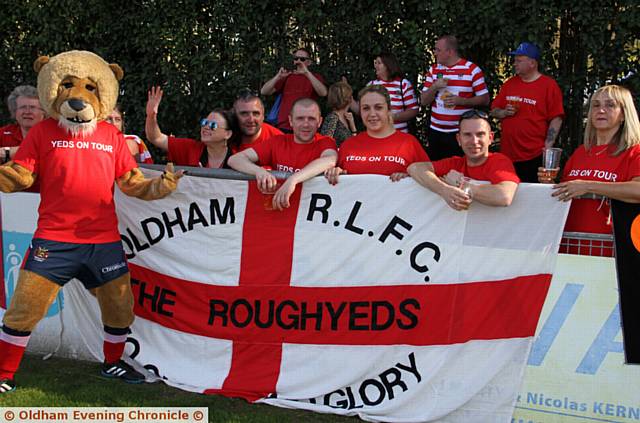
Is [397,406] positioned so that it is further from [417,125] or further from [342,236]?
[417,125]

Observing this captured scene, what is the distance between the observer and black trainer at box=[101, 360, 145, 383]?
16.7 ft

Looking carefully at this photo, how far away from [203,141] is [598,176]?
112 inches

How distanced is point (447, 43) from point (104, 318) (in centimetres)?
395

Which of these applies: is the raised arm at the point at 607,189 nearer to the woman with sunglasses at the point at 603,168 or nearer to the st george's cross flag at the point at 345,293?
the woman with sunglasses at the point at 603,168

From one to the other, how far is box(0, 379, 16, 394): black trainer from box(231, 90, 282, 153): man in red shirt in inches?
87.0

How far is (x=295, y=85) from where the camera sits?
7.89m

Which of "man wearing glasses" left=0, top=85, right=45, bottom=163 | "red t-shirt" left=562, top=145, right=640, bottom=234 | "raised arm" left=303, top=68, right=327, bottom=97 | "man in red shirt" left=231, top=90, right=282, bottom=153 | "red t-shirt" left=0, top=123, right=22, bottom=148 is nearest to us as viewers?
"red t-shirt" left=562, top=145, right=640, bottom=234

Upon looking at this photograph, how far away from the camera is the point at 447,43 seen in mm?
7035

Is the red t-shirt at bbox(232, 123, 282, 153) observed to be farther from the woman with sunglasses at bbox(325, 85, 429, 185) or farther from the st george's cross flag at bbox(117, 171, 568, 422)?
the woman with sunglasses at bbox(325, 85, 429, 185)

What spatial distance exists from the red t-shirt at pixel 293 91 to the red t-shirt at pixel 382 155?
3.01m

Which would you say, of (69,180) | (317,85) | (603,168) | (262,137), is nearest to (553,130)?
(317,85)

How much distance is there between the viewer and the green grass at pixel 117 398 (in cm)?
457

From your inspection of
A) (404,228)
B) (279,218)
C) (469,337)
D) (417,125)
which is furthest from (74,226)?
(417,125)

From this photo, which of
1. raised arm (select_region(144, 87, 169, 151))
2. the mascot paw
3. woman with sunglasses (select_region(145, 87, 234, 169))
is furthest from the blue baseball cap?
the mascot paw
